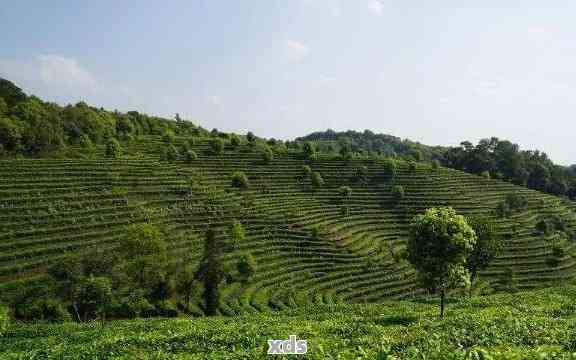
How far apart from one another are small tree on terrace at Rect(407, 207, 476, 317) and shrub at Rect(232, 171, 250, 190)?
45.7m

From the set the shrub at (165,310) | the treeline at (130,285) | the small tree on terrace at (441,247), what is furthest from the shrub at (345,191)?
the small tree on terrace at (441,247)

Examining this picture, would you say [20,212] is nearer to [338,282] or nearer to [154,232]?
[154,232]

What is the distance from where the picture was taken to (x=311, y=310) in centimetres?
2961

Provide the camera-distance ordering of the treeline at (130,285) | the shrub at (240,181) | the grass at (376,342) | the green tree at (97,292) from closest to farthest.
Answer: the grass at (376,342) < the green tree at (97,292) < the treeline at (130,285) < the shrub at (240,181)

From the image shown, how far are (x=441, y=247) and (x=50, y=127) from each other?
7056 cm

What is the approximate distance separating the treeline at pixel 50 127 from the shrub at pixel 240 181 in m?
26.6

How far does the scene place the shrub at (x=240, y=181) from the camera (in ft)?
216

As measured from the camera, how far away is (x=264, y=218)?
5741cm

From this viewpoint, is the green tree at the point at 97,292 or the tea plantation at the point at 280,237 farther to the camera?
the green tree at the point at 97,292

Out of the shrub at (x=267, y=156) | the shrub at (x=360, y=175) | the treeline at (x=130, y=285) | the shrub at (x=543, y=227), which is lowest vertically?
the treeline at (x=130, y=285)

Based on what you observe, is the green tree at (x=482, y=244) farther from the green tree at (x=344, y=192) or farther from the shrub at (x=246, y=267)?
the green tree at (x=344, y=192)

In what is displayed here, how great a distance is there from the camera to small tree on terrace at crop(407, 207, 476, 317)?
2119 cm

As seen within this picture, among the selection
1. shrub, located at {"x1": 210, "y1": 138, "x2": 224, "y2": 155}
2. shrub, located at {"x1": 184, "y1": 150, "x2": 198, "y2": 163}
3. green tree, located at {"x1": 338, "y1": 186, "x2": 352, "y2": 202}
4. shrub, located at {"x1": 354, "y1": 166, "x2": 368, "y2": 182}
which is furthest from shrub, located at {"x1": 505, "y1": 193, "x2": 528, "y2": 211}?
shrub, located at {"x1": 184, "y1": 150, "x2": 198, "y2": 163}

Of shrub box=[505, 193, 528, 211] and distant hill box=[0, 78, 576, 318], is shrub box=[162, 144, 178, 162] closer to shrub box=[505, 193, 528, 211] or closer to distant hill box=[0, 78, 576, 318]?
distant hill box=[0, 78, 576, 318]
